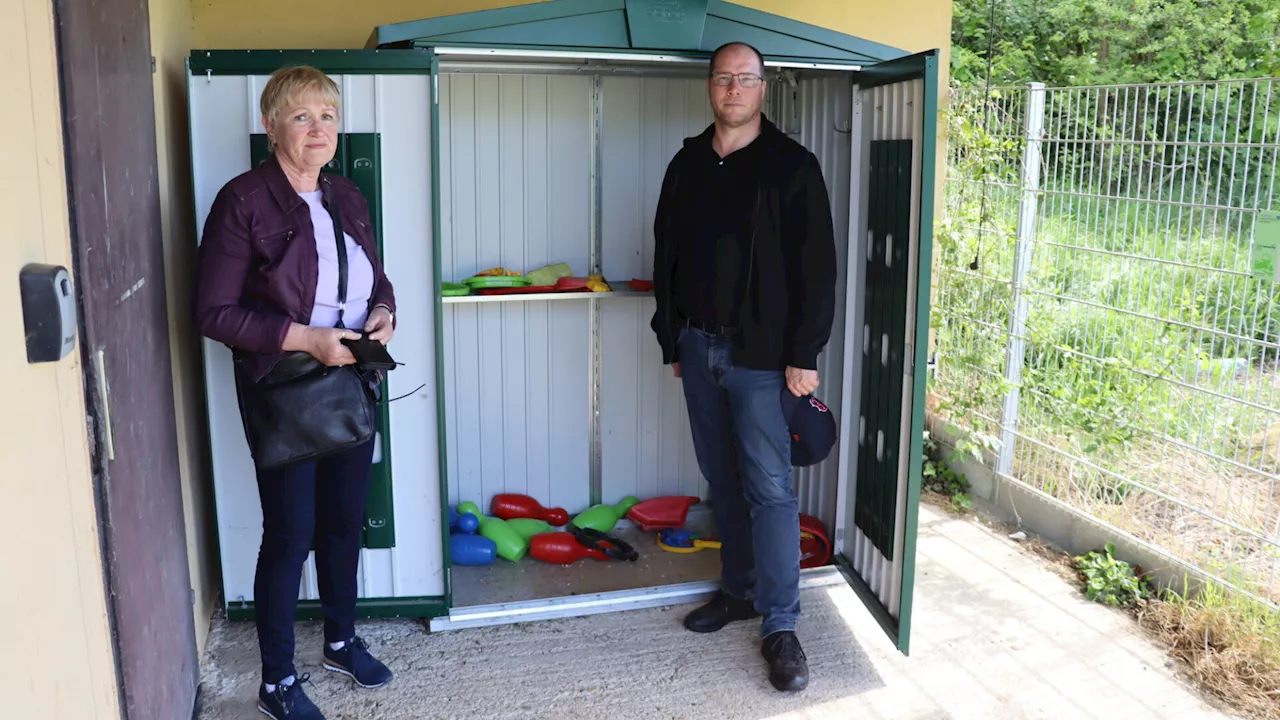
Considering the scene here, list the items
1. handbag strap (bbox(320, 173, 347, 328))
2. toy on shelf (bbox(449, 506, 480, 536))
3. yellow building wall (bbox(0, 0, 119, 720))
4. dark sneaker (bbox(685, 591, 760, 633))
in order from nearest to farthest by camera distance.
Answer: yellow building wall (bbox(0, 0, 119, 720)) → handbag strap (bbox(320, 173, 347, 328)) → dark sneaker (bbox(685, 591, 760, 633)) → toy on shelf (bbox(449, 506, 480, 536))

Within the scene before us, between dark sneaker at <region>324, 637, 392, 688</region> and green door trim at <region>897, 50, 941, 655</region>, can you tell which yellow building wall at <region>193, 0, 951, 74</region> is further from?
dark sneaker at <region>324, 637, 392, 688</region>

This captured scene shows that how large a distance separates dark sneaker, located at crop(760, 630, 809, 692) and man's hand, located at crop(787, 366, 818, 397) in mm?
814

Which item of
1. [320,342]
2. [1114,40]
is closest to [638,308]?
[320,342]

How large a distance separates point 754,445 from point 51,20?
7.24ft

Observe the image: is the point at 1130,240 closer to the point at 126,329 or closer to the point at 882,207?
the point at 882,207

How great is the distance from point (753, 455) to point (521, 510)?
1.48m

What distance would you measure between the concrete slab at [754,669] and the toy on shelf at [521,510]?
83cm

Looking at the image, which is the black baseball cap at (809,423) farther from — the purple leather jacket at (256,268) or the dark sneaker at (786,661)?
the purple leather jacket at (256,268)

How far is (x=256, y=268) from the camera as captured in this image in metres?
2.71

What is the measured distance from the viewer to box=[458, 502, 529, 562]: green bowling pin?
414 centimetres

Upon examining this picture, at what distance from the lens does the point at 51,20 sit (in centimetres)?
194

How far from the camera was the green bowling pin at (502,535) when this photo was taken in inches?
163

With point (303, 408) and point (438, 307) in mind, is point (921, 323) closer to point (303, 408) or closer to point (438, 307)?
point (438, 307)

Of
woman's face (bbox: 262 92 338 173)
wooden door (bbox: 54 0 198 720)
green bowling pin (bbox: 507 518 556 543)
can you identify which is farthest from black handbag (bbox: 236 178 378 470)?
green bowling pin (bbox: 507 518 556 543)
